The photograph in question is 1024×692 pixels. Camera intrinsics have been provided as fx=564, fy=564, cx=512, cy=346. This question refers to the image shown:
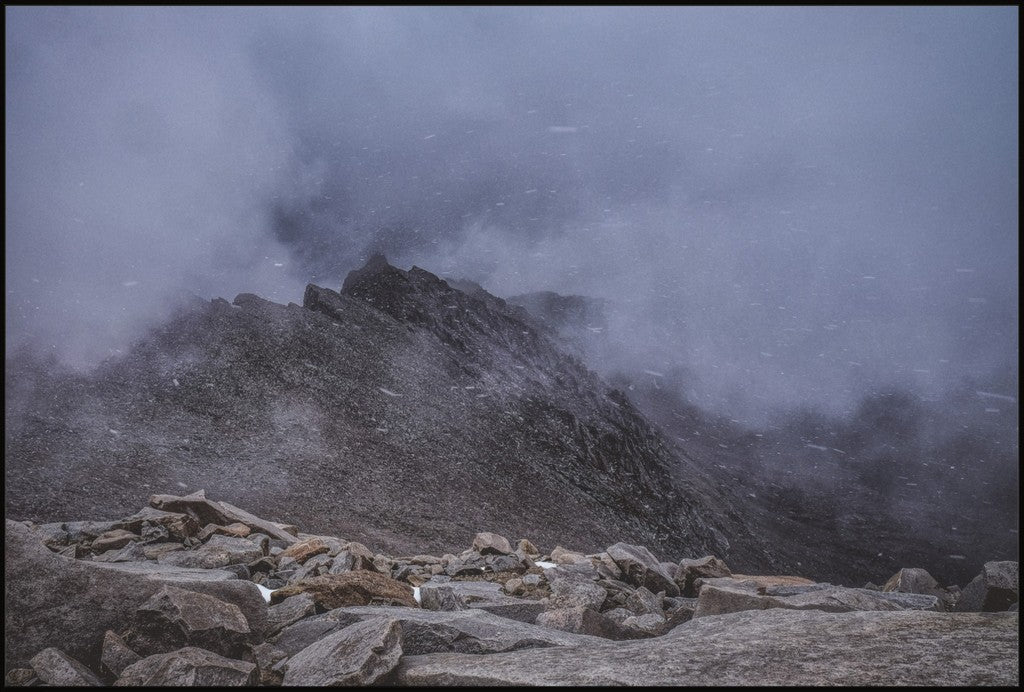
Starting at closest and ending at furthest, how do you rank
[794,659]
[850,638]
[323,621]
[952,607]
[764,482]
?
[794,659] < [850,638] < [323,621] < [952,607] < [764,482]

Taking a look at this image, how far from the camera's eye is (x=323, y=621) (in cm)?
530

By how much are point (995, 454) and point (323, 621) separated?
19531 centimetres

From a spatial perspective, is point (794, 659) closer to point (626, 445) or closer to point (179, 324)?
point (179, 324)

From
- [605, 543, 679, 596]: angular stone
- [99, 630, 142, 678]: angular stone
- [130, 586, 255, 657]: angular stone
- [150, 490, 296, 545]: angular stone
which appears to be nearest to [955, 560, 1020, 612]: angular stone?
[605, 543, 679, 596]: angular stone

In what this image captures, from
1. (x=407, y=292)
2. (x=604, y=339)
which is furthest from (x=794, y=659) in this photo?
(x=604, y=339)

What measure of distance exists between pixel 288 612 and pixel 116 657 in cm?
155

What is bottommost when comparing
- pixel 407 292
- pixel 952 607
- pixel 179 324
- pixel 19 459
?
pixel 952 607

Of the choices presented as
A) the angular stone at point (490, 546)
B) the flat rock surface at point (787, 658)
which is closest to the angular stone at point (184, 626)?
the flat rock surface at point (787, 658)

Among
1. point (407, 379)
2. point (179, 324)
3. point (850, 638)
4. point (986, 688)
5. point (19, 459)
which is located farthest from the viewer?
point (407, 379)

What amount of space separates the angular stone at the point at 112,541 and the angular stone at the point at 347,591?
7.14m

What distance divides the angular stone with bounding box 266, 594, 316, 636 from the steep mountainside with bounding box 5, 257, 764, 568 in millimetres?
26416

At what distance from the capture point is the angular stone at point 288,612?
18.1 feet

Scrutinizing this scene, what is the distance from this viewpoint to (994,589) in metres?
5.95

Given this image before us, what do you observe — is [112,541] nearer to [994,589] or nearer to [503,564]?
[503,564]
